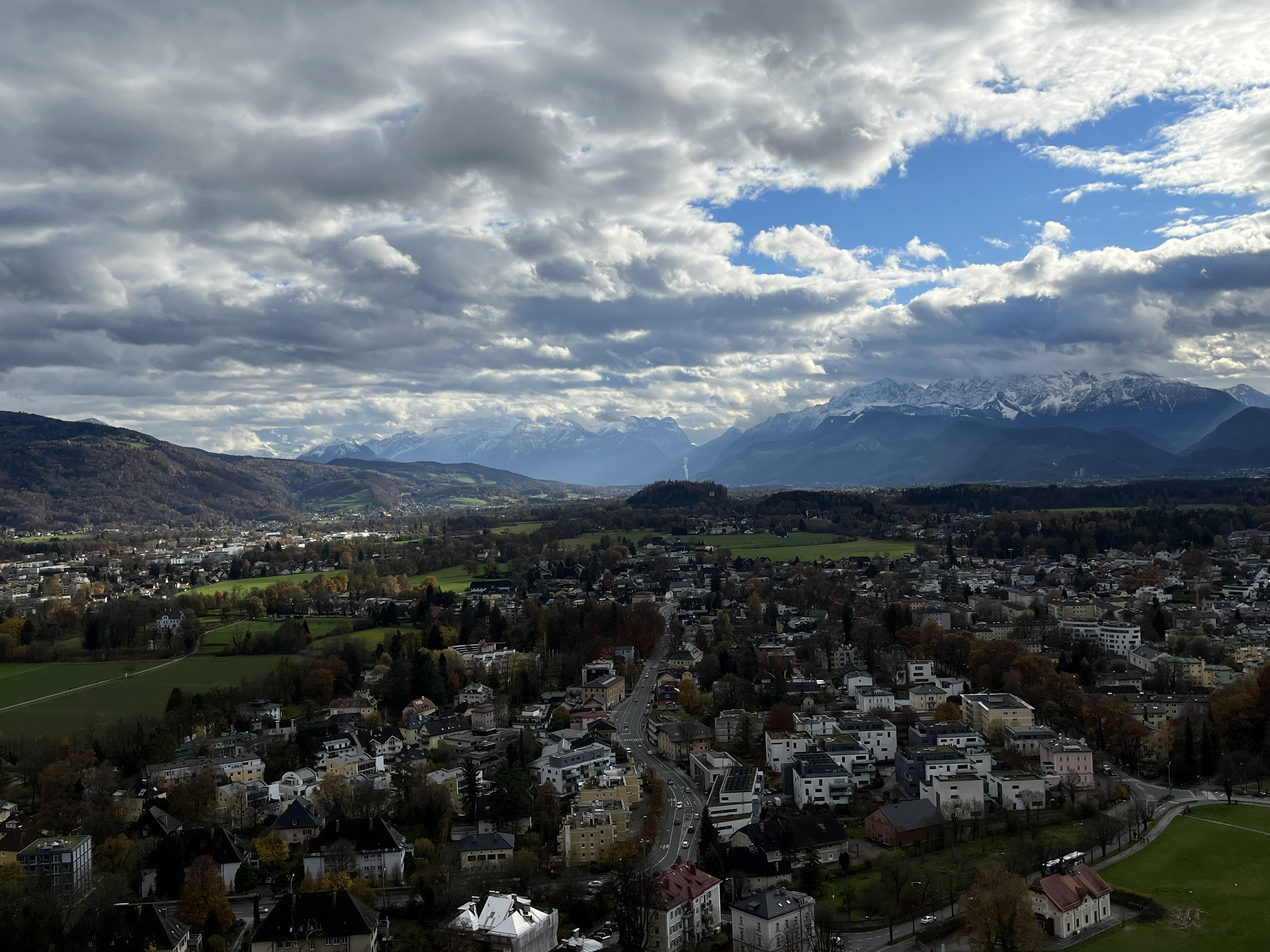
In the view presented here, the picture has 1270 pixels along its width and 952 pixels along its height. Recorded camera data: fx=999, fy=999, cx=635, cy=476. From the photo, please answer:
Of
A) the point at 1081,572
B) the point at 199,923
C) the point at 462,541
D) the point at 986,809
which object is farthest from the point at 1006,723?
the point at 462,541

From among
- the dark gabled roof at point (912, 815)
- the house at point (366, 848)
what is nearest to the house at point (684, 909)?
the dark gabled roof at point (912, 815)

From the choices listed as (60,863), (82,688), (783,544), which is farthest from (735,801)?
(783,544)

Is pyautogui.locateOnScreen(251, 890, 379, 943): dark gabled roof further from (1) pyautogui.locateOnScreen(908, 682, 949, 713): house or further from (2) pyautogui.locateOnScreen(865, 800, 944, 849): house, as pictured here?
(1) pyautogui.locateOnScreen(908, 682, 949, 713): house

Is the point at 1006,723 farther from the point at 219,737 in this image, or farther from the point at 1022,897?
the point at 219,737

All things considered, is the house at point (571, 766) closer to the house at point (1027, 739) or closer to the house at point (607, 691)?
the house at point (607, 691)

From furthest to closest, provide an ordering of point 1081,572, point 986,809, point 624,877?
point 1081,572 → point 986,809 → point 624,877

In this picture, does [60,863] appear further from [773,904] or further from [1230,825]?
[1230,825]
